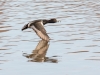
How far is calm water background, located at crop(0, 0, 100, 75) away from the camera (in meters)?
10.1

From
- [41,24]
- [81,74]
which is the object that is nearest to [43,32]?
[41,24]

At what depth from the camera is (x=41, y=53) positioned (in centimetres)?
1207

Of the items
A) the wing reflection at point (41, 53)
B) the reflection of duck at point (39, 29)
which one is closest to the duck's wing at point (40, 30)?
the reflection of duck at point (39, 29)

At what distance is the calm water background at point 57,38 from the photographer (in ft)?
33.2

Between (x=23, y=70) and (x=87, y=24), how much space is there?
6.99 meters

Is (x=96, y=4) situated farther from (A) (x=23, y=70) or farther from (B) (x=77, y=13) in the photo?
(A) (x=23, y=70)

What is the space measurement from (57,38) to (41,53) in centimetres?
192

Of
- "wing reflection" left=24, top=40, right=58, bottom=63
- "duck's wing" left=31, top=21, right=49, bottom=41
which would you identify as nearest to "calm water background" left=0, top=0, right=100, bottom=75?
"wing reflection" left=24, top=40, right=58, bottom=63

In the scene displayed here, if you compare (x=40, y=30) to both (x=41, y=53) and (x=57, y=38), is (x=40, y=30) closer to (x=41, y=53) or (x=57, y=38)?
(x=57, y=38)

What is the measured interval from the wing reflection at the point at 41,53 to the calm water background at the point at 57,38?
14 centimetres

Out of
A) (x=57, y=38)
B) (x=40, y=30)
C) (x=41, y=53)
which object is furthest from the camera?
(x=57, y=38)

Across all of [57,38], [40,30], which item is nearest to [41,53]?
[40,30]

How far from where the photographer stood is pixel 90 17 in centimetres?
1834

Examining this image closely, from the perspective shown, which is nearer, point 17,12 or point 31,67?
point 31,67
